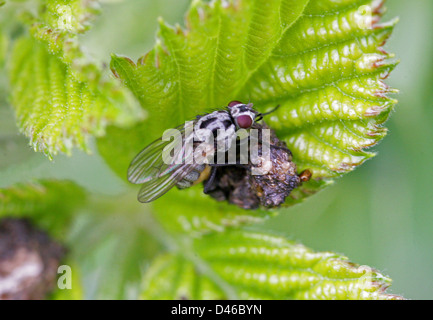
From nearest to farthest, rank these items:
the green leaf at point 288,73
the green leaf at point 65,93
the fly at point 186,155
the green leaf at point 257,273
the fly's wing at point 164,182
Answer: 1. the green leaf at point 65,93
2. the green leaf at point 288,73
3. the green leaf at point 257,273
4. the fly at point 186,155
5. the fly's wing at point 164,182

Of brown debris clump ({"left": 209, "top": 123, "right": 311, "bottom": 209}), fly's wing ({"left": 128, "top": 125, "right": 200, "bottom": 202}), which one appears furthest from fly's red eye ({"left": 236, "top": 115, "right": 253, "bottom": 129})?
fly's wing ({"left": 128, "top": 125, "right": 200, "bottom": 202})

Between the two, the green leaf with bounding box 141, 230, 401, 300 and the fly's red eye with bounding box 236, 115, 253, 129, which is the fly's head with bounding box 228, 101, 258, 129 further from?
the green leaf with bounding box 141, 230, 401, 300

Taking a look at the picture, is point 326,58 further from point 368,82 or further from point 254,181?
point 254,181

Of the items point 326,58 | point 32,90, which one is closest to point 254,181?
point 326,58

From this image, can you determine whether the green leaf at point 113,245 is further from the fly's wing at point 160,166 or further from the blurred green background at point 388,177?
the blurred green background at point 388,177

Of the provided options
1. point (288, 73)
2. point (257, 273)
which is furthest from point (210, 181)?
point (288, 73)

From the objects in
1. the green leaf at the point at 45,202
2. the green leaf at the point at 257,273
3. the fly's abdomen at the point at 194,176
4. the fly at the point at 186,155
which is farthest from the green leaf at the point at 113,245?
the fly's abdomen at the point at 194,176
